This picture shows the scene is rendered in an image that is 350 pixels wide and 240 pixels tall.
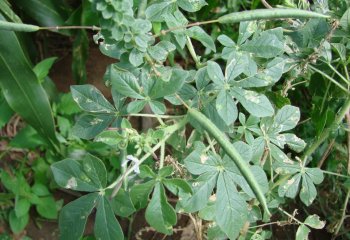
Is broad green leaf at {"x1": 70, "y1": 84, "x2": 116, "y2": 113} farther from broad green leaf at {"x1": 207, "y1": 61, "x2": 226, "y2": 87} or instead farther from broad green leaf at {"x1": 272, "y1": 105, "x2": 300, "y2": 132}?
broad green leaf at {"x1": 272, "y1": 105, "x2": 300, "y2": 132}

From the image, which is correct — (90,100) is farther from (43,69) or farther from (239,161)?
(43,69)

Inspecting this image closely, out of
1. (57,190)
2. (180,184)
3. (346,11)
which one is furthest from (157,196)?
(57,190)

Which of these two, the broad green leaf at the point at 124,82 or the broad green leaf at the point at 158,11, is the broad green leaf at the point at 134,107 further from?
the broad green leaf at the point at 158,11

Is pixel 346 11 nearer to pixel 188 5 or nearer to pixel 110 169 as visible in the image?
pixel 188 5

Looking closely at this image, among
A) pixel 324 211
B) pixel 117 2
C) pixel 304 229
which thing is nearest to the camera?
pixel 117 2

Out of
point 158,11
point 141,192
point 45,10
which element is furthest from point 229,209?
point 45,10

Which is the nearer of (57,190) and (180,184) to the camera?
(180,184)

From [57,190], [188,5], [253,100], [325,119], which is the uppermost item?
[188,5]

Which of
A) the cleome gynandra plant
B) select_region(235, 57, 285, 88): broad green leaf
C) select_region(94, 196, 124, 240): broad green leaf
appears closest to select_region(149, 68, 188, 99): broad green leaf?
the cleome gynandra plant
